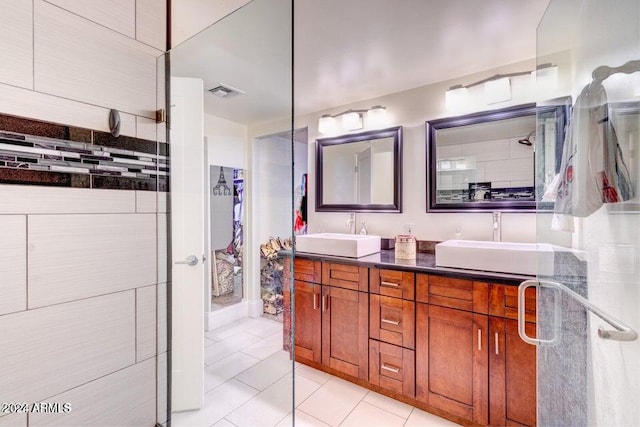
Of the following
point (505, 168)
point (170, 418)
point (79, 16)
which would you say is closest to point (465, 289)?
point (505, 168)

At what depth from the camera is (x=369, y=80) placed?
2277 mm

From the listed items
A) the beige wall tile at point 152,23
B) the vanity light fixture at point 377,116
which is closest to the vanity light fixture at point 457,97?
the vanity light fixture at point 377,116

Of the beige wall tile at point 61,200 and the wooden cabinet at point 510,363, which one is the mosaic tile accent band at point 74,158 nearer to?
the beige wall tile at point 61,200

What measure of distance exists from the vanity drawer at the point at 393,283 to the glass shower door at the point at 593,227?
679 mm

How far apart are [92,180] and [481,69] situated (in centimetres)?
248

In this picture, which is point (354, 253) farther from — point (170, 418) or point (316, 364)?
point (170, 418)

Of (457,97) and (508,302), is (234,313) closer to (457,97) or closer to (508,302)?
(508,302)

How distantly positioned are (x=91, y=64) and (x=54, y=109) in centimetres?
25

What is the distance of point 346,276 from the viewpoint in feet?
6.87

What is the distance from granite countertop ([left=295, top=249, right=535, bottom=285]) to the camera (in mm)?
1552

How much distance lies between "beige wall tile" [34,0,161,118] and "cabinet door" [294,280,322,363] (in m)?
1.61

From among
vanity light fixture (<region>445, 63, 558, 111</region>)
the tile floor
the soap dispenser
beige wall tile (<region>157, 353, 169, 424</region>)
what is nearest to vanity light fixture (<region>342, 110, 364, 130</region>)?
vanity light fixture (<region>445, 63, 558, 111</region>)

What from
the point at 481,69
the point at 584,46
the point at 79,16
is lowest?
the point at 584,46

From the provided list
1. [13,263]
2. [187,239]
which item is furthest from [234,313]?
[13,263]
